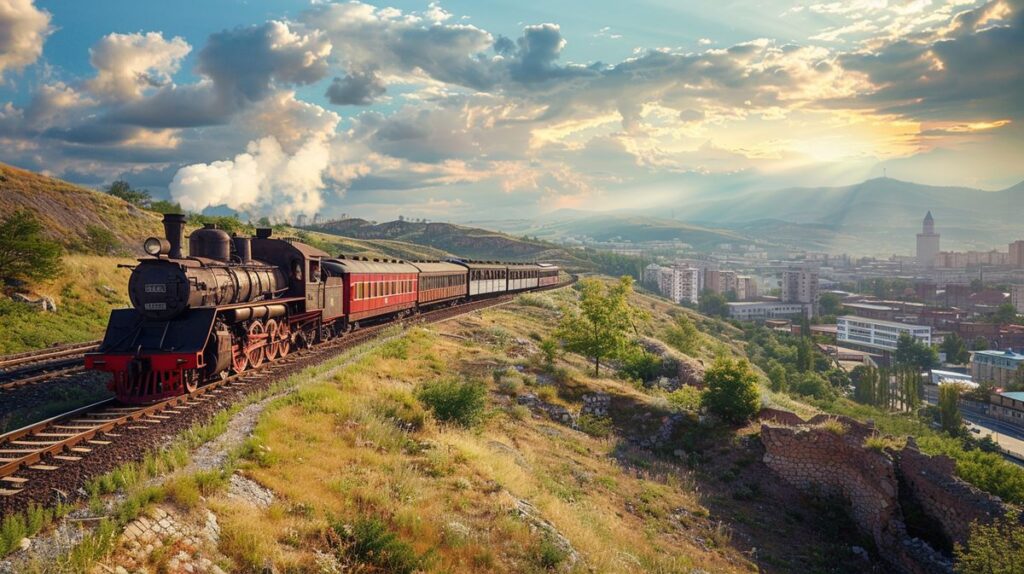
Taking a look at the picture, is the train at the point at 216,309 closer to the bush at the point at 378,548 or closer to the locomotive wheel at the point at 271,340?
the locomotive wheel at the point at 271,340

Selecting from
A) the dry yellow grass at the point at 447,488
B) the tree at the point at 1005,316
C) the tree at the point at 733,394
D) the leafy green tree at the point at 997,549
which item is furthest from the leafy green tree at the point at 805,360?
the tree at the point at 1005,316

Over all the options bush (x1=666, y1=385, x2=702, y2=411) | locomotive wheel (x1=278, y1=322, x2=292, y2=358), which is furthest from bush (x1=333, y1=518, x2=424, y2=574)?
bush (x1=666, y1=385, x2=702, y2=411)

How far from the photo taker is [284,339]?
20219 mm

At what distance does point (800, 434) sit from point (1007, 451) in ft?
207

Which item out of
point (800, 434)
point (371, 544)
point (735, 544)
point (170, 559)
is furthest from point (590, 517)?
point (800, 434)

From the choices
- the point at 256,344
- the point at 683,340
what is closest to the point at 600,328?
the point at 256,344

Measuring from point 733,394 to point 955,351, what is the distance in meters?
134

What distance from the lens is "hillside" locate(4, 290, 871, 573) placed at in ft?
24.3

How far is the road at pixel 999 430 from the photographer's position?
63.5 metres

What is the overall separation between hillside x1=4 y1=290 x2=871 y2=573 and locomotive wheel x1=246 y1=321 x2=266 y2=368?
2314mm

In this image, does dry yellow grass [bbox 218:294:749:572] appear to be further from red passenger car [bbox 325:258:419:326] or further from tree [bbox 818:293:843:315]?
tree [bbox 818:293:843:315]

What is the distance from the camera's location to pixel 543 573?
891 cm

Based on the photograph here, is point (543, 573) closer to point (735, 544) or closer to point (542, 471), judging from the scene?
point (542, 471)

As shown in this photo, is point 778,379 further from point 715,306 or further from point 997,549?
point 715,306
